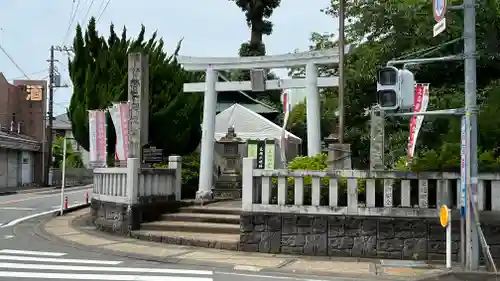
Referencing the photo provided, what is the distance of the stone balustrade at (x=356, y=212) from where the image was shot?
1084 cm

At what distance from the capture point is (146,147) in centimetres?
1623

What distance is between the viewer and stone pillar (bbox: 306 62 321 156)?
1736 centimetres

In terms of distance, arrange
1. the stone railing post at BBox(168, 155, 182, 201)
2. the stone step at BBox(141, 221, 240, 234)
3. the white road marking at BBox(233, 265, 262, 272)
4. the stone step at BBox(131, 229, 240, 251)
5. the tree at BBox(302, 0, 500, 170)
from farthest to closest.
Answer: the stone railing post at BBox(168, 155, 182, 201), the stone step at BBox(141, 221, 240, 234), the stone step at BBox(131, 229, 240, 251), the tree at BBox(302, 0, 500, 170), the white road marking at BBox(233, 265, 262, 272)

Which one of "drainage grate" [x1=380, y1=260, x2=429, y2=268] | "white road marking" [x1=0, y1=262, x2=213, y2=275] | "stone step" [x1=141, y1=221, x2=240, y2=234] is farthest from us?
"stone step" [x1=141, y1=221, x2=240, y2=234]

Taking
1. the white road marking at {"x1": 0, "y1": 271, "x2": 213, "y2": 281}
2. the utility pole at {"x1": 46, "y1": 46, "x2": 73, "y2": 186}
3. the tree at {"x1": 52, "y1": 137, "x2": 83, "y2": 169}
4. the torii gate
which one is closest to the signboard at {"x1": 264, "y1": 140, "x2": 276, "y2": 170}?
the torii gate

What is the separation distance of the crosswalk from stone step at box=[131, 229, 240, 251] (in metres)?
2.38

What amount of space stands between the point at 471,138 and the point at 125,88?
14.1 meters

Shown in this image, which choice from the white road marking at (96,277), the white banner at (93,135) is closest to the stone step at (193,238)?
the white road marking at (96,277)

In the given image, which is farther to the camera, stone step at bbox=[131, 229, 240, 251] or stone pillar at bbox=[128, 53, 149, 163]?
stone pillar at bbox=[128, 53, 149, 163]

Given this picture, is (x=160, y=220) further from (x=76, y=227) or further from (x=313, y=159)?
(x=313, y=159)

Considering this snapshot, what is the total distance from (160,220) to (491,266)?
29.1 ft

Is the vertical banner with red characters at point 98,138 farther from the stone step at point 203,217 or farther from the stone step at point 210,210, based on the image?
the stone step at point 203,217

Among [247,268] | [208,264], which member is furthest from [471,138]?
[208,264]

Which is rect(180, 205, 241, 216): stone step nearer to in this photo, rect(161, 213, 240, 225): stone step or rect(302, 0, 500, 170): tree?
rect(161, 213, 240, 225): stone step
